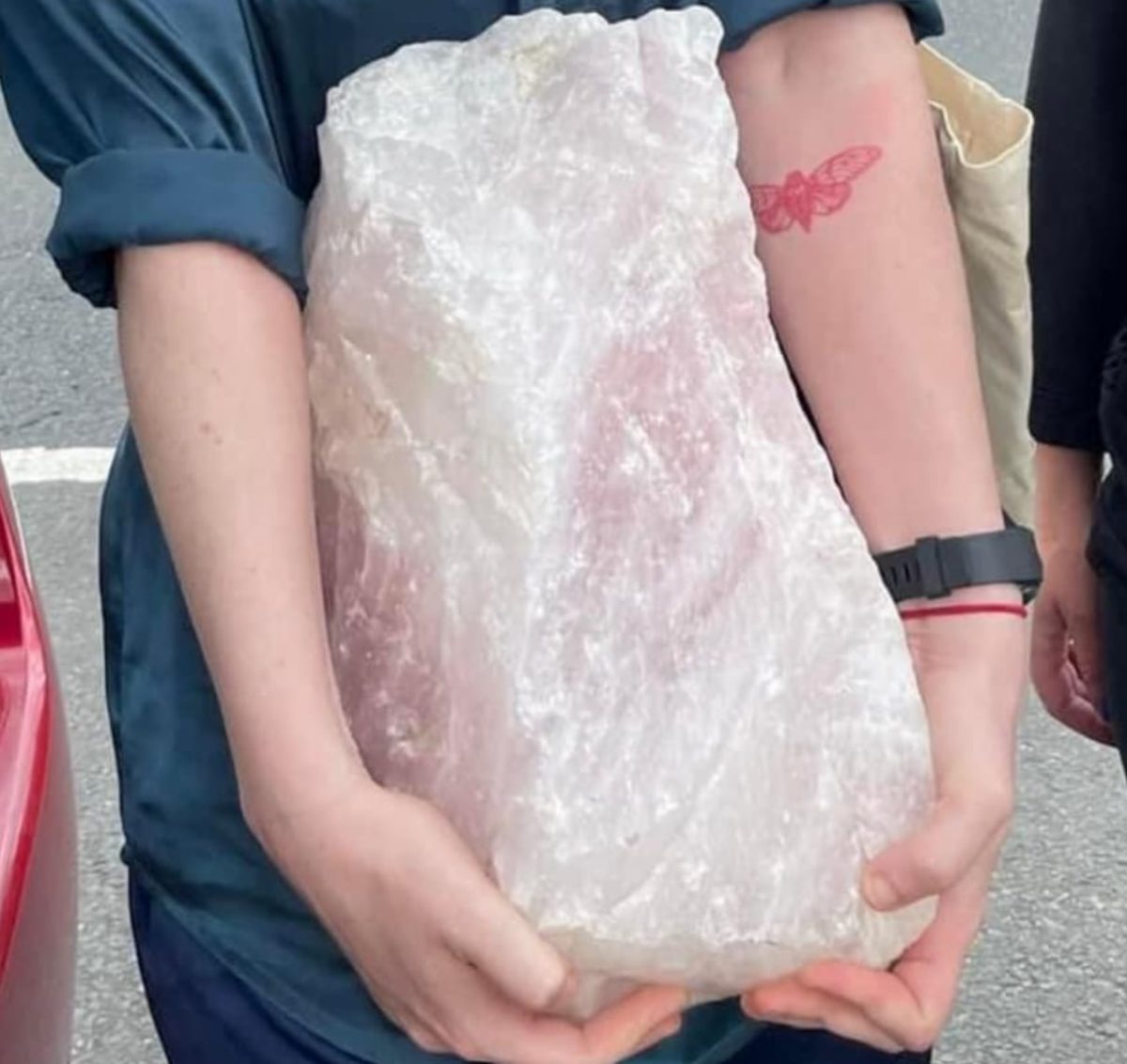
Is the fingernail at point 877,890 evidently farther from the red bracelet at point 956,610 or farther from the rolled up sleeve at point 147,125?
the rolled up sleeve at point 147,125

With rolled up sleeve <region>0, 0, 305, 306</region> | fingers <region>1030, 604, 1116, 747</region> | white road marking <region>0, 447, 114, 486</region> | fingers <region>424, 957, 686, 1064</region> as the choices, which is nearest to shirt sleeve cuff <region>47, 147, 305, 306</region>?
rolled up sleeve <region>0, 0, 305, 306</region>

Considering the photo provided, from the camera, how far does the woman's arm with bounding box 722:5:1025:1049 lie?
41.3 inches

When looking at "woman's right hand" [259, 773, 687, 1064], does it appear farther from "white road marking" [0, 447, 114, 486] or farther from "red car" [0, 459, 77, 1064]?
"white road marking" [0, 447, 114, 486]

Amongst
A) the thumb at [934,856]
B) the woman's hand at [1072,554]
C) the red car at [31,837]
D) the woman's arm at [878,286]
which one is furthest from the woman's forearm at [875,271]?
the red car at [31,837]

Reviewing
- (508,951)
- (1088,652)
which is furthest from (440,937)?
(1088,652)

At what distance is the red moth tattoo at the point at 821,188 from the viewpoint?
105cm

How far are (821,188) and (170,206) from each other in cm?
31

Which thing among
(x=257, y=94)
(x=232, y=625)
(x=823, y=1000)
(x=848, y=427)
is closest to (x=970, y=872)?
(x=823, y=1000)

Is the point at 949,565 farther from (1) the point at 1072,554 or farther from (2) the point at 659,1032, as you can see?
(1) the point at 1072,554

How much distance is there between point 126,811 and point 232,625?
19 cm

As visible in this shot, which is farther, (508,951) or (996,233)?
(996,233)

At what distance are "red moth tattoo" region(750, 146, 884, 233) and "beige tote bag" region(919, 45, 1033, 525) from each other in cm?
7

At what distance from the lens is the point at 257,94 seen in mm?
965

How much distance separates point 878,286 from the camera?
3.44 ft
